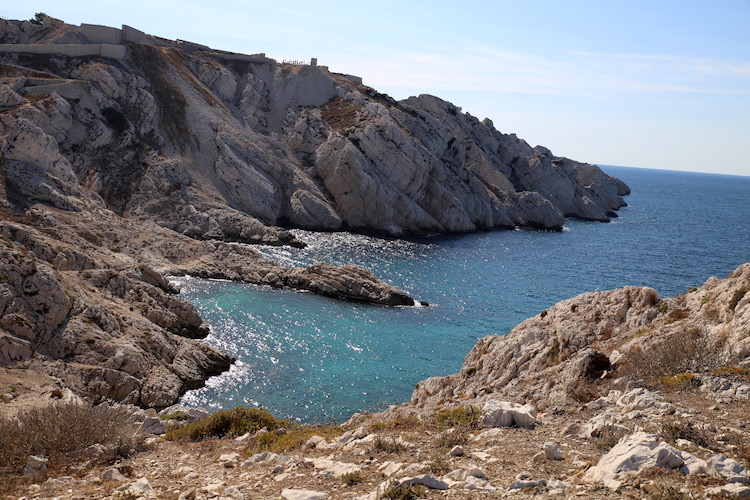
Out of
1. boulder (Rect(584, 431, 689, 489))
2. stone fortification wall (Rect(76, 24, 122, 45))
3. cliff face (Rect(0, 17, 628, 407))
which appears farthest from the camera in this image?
stone fortification wall (Rect(76, 24, 122, 45))

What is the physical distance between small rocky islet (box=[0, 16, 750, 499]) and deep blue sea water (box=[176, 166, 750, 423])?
3.49m

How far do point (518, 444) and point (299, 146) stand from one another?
302ft

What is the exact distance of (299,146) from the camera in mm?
99375

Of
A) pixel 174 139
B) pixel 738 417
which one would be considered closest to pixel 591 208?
pixel 174 139

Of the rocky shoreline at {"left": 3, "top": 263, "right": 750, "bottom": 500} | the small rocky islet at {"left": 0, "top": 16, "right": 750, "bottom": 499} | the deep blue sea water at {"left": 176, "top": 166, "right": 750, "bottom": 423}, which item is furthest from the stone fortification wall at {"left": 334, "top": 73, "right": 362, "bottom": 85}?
the rocky shoreline at {"left": 3, "top": 263, "right": 750, "bottom": 500}

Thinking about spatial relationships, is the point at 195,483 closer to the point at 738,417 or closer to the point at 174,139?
the point at 738,417

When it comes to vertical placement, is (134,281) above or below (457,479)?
below

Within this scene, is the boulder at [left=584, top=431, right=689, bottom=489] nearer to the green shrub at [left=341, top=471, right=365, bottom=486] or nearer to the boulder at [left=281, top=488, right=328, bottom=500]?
the green shrub at [left=341, top=471, right=365, bottom=486]

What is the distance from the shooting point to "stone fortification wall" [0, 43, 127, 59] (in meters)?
78.9

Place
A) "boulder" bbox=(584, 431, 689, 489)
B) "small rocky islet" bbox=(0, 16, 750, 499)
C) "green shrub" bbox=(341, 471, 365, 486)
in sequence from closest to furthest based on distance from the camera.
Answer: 1. "boulder" bbox=(584, 431, 689, 489)
2. "green shrub" bbox=(341, 471, 365, 486)
3. "small rocky islet" bbox=(0, 16, 750, 499)

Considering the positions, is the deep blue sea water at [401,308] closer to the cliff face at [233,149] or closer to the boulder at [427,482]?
the cliff face at [233,149]

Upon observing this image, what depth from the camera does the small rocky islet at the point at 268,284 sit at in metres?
10.9

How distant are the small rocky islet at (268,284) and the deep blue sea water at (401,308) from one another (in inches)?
137

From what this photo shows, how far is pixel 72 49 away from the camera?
82.2 meters
